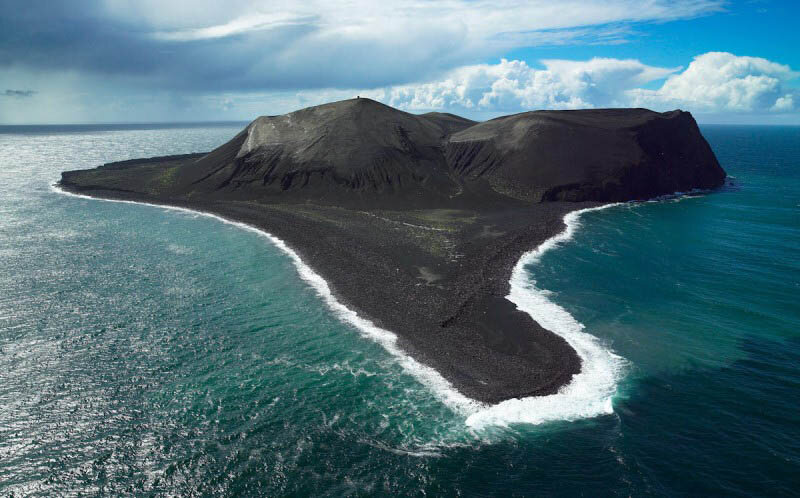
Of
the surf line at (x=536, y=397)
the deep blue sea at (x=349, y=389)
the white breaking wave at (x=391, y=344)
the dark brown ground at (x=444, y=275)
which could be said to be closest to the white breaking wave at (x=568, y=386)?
the surf line at (x=536, y=397)

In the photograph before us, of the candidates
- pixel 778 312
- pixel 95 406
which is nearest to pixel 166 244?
pixel 95 406

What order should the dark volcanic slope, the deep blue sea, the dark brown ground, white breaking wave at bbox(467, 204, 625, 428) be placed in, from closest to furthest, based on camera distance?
the deep blue sea, white breaking wave at bbox(467, 204, 625, 428), the dark brown ground, the dark volcanic slope

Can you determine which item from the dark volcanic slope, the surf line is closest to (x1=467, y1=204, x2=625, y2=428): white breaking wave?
the surf line

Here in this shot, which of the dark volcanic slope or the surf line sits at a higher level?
the dark volcanic slope

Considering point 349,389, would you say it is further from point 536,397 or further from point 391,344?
point 536,397

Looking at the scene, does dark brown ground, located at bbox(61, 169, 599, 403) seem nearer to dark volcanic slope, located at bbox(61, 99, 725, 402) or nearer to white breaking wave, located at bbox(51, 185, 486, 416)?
dark volcanic slope, located at bbox(61, 99, 725, 402)

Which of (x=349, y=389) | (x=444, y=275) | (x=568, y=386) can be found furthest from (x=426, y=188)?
(x=349, y=389)

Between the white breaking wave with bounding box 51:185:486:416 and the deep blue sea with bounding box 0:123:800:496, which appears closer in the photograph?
the deep blue sea with bounding box 0:123:800:496
